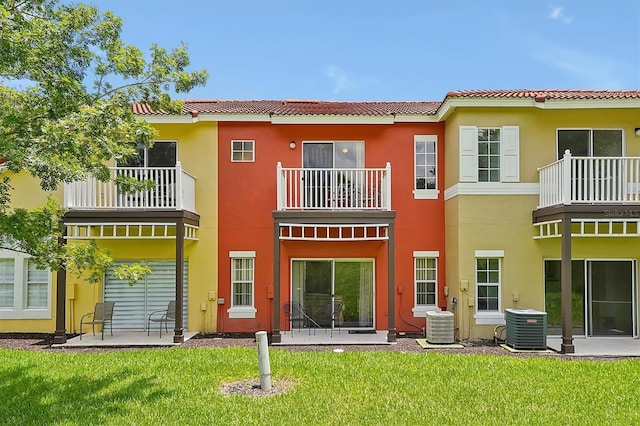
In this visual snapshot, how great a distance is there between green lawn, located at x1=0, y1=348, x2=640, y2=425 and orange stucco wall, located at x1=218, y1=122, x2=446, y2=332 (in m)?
3.36

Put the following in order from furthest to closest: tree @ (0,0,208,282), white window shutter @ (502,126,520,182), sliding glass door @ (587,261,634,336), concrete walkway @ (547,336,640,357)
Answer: sliding glass door @ (587,261,634,336)
white window shutter @ (502,126,520,182)
concrete walkway @ (547,336,640,357)
tree @ (0,0,208,282)

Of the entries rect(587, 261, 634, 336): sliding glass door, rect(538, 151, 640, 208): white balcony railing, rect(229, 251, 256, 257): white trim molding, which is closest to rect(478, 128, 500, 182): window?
rect(538, 151, 640, 208): white balcony railing

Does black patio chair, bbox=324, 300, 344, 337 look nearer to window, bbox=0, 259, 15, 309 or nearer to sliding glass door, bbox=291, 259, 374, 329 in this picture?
sliding glass door, bbox=291, 259, 374, 329

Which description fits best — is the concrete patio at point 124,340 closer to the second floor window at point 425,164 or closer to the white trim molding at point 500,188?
the second floor window at point 425,164

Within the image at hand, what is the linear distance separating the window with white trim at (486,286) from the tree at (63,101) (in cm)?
881

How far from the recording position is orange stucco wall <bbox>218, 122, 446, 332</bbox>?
45.1 ft

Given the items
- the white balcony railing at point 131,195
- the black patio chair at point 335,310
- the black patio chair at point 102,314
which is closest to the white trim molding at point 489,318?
the black patio chair at point 335,310

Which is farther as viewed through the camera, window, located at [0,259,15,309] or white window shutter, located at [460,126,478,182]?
window, located at [0,259,15,309]

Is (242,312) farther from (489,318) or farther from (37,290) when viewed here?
(489,318)

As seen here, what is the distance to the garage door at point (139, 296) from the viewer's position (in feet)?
44.7

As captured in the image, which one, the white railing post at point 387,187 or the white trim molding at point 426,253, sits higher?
the white railing post at point 387,187

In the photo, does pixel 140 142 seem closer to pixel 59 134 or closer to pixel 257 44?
pixel 59 134

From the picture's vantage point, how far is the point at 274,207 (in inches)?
551

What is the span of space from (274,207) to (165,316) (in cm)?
438
